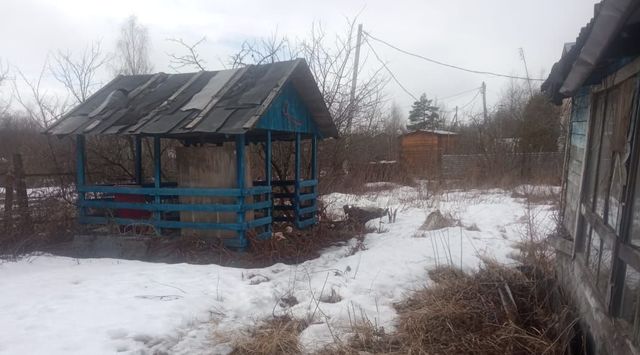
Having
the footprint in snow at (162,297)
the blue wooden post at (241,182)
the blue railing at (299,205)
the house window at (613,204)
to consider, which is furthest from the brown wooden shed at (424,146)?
the footprint in snow at (162,297)

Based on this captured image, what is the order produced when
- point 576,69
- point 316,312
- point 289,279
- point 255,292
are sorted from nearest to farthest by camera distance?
point 576,69
point 316,312
point 255,292
point 289,279

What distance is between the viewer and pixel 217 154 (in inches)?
297

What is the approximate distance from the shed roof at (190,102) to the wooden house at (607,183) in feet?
14.5

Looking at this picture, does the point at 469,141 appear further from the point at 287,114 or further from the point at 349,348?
the point at 349,348

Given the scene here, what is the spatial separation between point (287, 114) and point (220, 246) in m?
2.75

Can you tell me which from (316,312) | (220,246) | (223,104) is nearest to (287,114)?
(223,104)

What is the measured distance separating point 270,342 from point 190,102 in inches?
198

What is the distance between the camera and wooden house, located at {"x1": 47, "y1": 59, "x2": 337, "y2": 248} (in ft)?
23.4

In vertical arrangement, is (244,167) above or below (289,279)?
above

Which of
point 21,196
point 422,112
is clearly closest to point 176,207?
point 21,196

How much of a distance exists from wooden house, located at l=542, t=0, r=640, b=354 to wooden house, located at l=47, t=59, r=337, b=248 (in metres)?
4.42

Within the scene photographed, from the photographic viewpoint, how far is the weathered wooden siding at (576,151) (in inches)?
193

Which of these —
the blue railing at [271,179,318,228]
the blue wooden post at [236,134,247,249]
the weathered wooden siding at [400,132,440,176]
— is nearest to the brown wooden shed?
the weathered wooden siding at [400,132,440,176]

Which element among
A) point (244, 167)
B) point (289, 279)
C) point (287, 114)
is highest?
point (287, 114)
